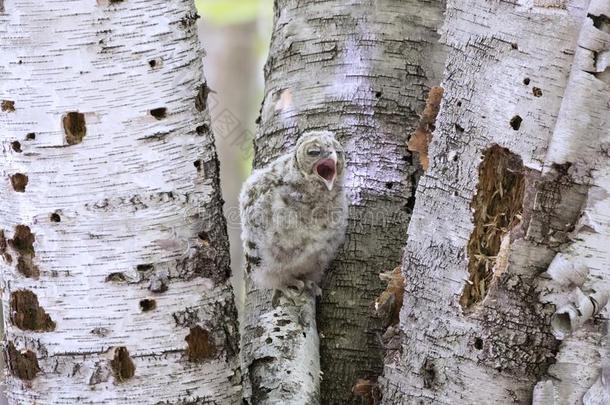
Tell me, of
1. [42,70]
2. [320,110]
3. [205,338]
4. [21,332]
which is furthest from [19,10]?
[320,110]

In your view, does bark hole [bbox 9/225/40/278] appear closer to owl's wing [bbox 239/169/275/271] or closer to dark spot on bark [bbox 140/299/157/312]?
dark spot on bark [bbox 140/299/157/312]

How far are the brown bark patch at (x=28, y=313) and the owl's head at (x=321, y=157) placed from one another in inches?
46.6

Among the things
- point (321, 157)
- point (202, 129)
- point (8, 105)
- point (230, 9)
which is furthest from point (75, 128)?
point (230, 9)

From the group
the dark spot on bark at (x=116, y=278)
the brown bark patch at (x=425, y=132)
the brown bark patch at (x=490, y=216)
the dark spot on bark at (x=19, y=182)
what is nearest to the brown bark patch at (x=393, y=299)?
the brown bark patch at (x=490, y=216)

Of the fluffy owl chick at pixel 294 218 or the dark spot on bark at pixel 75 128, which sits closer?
the dark spot on bark at pixel 75 128

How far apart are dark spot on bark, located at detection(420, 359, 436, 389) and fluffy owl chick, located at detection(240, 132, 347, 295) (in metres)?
0.85

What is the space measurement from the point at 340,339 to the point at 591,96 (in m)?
1.41

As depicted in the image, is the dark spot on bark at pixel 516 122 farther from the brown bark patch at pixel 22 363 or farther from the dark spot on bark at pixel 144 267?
the brown bark patch at pixel 22 363

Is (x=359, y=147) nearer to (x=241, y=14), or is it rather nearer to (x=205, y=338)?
(x=205, y=338)

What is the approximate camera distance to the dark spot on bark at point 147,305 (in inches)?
94.3

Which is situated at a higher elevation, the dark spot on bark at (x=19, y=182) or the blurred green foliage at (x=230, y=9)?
the blurred green foliage at (x=230, y=9)

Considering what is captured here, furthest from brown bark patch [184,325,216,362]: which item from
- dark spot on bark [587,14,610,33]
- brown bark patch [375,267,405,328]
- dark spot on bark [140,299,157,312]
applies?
dark spot on bark [587,14,610,33]

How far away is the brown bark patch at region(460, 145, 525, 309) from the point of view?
2.30 meters

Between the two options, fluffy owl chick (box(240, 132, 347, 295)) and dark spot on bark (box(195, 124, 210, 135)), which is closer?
dark spot on bark (box(195, 124, 210, 135))
